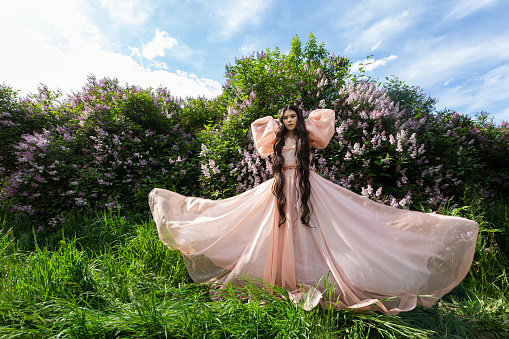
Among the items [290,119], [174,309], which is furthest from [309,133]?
[174,309]

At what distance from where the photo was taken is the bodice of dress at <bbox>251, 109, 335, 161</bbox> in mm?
2797

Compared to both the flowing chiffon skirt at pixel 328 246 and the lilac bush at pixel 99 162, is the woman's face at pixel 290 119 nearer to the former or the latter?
the flowing chiffon skirt at pixel 328 246

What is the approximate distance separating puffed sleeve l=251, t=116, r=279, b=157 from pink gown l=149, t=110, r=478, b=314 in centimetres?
1

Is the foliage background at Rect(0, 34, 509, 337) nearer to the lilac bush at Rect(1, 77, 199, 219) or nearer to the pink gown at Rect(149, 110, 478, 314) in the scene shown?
the lilac bush at Rect(1, 77, 199, 219)

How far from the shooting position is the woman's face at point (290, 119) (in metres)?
2.86

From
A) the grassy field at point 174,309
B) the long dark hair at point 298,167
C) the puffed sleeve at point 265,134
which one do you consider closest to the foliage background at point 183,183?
the grassy field at point 174,309

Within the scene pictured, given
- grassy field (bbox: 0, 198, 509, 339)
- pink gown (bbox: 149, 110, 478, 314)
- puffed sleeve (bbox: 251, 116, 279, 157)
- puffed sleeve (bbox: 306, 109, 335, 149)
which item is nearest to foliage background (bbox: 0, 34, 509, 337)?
grassy field (bbox: 0, 198, 509, 339)

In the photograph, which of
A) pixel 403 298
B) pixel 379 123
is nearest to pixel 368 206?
pixel 403 298

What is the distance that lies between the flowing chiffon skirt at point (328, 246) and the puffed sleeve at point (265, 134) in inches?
16.7

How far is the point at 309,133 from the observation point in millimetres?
2846

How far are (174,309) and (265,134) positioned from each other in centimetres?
192

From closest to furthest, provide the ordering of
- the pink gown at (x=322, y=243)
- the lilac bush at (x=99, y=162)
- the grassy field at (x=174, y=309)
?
1. the grassy field at (x=174, y=309)
2. the pink gown at (x=322, y=243)
3. the lilac bush at (x=99, y=162)

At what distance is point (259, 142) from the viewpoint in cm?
295

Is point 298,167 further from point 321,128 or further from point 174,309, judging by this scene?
point 174,309
